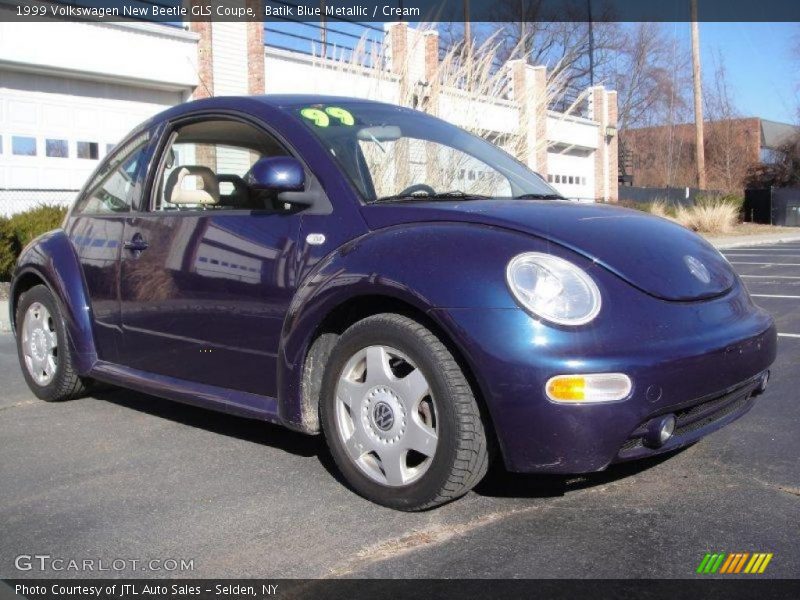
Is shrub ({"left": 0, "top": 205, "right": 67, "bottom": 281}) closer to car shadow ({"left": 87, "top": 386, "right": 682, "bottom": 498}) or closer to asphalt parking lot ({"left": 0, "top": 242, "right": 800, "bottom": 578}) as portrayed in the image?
car shadow ({"left": 87, "top": 386, "right": 682, "bottom": 498})

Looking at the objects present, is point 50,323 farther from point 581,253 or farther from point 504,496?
point 581,253

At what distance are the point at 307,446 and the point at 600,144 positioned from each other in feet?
113

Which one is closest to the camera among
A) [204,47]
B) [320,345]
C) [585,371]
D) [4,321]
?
[585,371]

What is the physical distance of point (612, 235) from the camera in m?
3.26

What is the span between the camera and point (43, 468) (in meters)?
3.91

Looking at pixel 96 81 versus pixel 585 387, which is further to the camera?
pixel 96 81

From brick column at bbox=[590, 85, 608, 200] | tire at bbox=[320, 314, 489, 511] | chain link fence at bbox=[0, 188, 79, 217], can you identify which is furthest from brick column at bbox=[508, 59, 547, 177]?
brick column at bbox=[590, 85, 608, 200]

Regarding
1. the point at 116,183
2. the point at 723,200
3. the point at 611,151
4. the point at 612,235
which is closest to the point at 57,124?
the point at 116,183

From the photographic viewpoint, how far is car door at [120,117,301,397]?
3648mm

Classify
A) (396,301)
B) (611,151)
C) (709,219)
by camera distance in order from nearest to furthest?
(396,301), (709,219), (611,151)

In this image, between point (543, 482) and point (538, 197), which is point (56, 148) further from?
point (543, 482)

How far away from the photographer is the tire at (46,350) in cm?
486

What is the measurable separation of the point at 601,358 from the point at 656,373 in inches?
8.1

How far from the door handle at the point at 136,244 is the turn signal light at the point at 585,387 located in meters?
2.31
